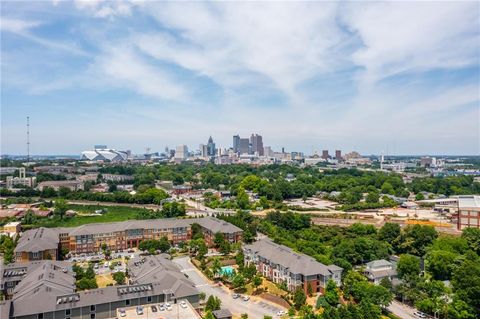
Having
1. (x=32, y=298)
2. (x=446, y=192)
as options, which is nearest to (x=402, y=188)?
(x=446, y=192)

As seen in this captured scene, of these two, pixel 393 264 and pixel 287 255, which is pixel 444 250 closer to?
pixel 393 264

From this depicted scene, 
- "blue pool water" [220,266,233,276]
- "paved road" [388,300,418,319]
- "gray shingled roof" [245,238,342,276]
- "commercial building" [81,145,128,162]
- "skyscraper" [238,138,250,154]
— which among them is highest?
"skyscraper" [238,138,250,154]

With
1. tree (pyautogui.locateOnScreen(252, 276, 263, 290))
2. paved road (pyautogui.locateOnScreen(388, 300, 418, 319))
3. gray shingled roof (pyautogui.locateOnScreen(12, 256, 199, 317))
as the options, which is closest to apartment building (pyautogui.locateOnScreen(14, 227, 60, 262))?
gray shingled roof (pyautogui.locateOnScreen(12, 256, 199, 317))

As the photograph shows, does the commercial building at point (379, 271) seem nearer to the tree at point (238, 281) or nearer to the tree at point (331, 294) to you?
the tree at point (331, 294)

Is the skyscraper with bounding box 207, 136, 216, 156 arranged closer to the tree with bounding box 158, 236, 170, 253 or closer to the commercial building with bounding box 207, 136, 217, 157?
the commercial building with bounding box 207, 136, 217, 157

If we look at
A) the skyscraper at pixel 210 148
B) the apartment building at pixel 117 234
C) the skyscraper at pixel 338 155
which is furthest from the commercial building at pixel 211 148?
the apartment building at pixel 117 234

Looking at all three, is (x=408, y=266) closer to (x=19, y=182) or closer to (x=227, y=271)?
(x=227, y=271)

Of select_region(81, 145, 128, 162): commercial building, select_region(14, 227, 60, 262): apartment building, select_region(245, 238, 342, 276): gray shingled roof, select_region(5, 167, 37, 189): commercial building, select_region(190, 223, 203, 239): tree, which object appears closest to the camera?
select_region(245, 238, 342, 276): gray shingled roof
